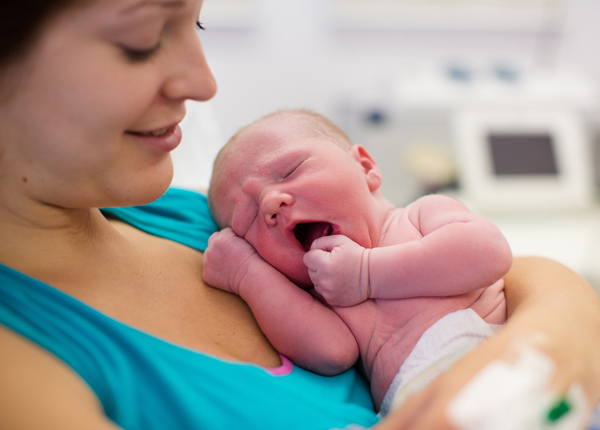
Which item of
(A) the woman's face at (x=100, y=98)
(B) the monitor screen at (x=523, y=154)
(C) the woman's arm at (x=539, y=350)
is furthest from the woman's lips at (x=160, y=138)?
(B) the monitor screen at (x=523, y=154)

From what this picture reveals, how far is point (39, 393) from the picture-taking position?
19.8 inches

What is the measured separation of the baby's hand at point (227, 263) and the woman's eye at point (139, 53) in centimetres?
40

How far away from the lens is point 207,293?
897 mm

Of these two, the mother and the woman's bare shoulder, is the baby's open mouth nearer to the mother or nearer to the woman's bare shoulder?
the mother

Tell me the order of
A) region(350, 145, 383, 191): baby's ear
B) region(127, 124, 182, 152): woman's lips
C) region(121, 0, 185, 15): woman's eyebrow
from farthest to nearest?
region(350, 145, 383, 191): baby's ear, region(127, 124, 182, 152): woman's lips, region(121, 0, 185, 15): woman's eyebrow

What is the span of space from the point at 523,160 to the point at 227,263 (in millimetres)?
1862

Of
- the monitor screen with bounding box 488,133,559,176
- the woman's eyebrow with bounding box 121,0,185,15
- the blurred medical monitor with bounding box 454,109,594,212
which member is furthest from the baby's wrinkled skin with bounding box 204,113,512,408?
the monitor screen with bounding box 488,133,559,176

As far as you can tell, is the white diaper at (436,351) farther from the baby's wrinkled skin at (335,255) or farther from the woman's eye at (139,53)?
the woman's eye at (139,53)

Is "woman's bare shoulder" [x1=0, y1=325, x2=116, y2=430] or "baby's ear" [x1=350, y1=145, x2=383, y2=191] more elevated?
"baby's ear" [x1=350, y1=145, x2=383, y2=191]

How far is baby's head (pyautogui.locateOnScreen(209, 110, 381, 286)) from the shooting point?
881 millimetres

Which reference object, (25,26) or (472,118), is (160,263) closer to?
(25,26)

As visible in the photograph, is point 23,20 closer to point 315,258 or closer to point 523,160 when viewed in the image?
point 315,258

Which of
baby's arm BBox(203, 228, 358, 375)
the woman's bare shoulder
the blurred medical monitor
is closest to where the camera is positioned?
the woman's bare shoulder

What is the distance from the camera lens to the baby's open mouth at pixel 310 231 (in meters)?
0.94
